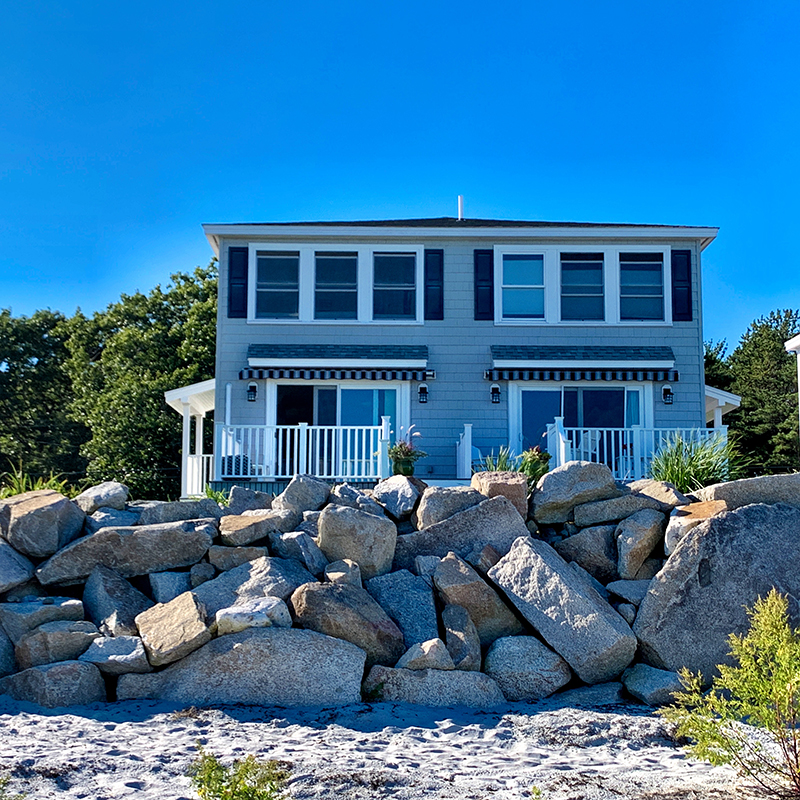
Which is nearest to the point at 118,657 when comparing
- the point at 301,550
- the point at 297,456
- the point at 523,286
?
the point at 301,550

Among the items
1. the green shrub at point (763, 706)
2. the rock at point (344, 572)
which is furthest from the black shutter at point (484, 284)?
the green shrub at point (763, 706)

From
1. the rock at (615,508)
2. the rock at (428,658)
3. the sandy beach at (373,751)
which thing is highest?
the rock at (615,508)

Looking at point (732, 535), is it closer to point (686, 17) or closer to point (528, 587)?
point (528, 587)

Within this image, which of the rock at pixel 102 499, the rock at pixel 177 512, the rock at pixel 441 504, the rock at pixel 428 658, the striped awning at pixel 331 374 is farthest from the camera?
the striped awning at pixel 331 374

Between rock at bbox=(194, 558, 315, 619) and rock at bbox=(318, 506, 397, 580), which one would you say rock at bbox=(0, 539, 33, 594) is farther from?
rock at bbox=(318, 506, 397, 580)

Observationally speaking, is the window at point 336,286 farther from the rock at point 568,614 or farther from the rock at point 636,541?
the rock at point 568,614

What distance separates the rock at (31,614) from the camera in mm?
7445

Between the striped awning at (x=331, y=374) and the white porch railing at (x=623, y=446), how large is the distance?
2.81 meters

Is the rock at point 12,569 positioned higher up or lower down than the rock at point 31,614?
higher up

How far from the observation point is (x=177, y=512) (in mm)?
9008

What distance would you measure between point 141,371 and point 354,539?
65.5 feet

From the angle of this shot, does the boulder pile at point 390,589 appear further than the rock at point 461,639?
No

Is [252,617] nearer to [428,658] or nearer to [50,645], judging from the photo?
[428,658]

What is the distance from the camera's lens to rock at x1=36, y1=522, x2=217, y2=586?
8.22 m
